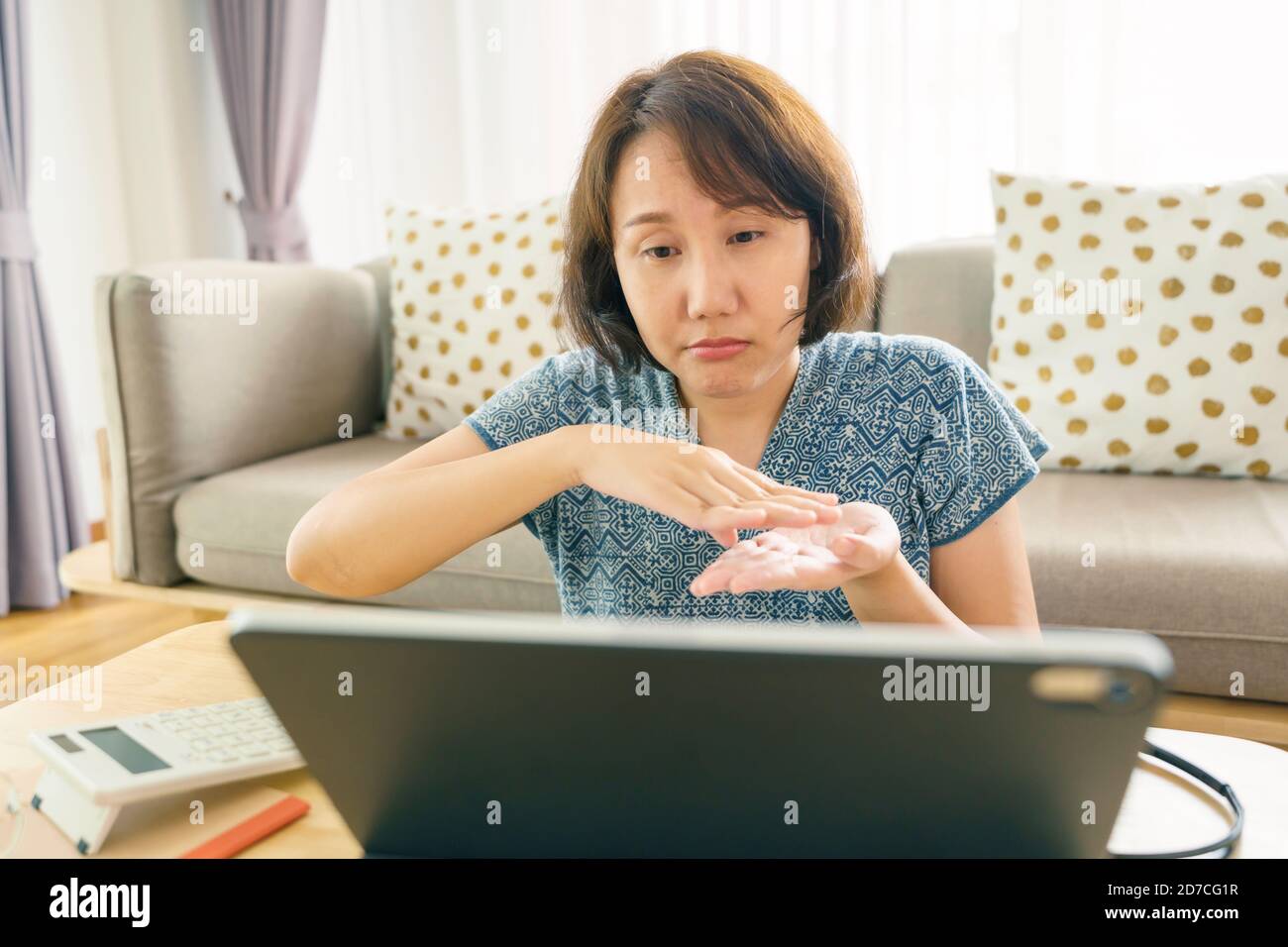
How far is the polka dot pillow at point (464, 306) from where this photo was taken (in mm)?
2256

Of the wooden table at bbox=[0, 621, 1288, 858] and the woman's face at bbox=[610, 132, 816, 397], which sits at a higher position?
the woman's face at bbox=[610, 132, 816, 397]

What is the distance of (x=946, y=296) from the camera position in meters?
2.09

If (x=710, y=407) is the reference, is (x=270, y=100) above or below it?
above

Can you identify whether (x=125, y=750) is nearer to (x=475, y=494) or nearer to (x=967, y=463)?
(x=475, y=494)

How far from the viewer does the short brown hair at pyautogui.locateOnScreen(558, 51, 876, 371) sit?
0.92 meters

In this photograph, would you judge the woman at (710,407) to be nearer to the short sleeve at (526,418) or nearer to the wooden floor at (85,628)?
the short sleeve at (526,418)

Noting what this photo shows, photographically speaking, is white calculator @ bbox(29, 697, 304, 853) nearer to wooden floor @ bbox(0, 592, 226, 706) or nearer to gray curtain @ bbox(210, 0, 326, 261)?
wooden floor @ bbox(0, 592, 226, 706)

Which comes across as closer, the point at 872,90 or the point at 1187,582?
the point at 1187,582

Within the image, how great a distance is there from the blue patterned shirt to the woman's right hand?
0.17m

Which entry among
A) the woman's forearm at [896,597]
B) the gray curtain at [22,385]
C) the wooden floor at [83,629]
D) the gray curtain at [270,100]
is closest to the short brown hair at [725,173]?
the woman's forearm at [896,597]

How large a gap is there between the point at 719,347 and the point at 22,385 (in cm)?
246

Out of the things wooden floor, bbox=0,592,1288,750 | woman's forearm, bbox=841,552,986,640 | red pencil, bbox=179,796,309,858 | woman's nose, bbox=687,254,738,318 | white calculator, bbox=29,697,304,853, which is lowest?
wooden floor, bbox=0,592,1288,750

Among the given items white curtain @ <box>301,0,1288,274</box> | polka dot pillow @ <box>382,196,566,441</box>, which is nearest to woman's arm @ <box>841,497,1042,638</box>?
white curtain @ <box>301,0,1288,274</box>

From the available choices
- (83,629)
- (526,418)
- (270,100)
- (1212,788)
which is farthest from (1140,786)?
(270,100)
